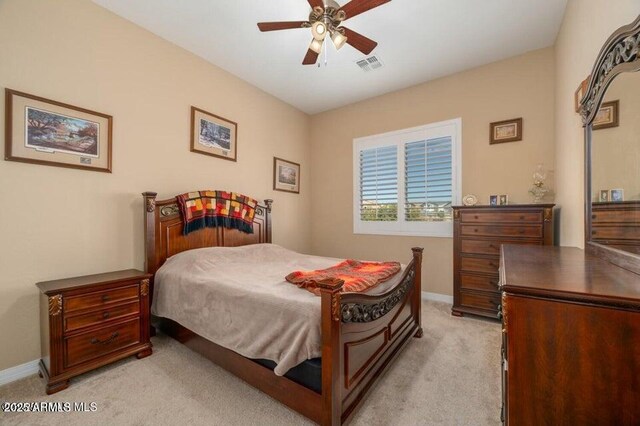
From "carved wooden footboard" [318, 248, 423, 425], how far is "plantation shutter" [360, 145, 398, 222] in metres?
2.00

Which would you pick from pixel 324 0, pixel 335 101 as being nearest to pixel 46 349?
pixel 324 0

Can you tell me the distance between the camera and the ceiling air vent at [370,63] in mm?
3281

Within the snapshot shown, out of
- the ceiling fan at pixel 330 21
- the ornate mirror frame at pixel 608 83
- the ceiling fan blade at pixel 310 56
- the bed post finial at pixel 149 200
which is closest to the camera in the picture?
the ornate mirror frame at pixel 608 83

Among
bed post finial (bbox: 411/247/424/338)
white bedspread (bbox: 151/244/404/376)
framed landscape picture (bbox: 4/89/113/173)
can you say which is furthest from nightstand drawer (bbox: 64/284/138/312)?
bed post finial (bbox: 411/247/424/338)

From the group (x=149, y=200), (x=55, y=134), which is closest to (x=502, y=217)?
(x=149, y=200)

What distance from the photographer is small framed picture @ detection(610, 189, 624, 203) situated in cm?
128

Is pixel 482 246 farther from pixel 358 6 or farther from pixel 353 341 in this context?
pixel 358 6

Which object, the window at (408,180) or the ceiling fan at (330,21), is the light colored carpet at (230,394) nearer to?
the window at (408,180)

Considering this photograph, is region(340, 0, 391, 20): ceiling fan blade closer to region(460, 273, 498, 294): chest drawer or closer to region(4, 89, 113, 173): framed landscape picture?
region(4, 89, 113, 173): framed landscape picture

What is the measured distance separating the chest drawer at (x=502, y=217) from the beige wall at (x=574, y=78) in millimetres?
238

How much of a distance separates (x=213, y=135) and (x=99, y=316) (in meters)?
2.30

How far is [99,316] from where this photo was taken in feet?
6.75

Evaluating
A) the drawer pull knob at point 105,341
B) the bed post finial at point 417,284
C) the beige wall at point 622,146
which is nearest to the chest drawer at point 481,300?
the bed post finial at point 417,284

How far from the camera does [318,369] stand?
4.83 ft
